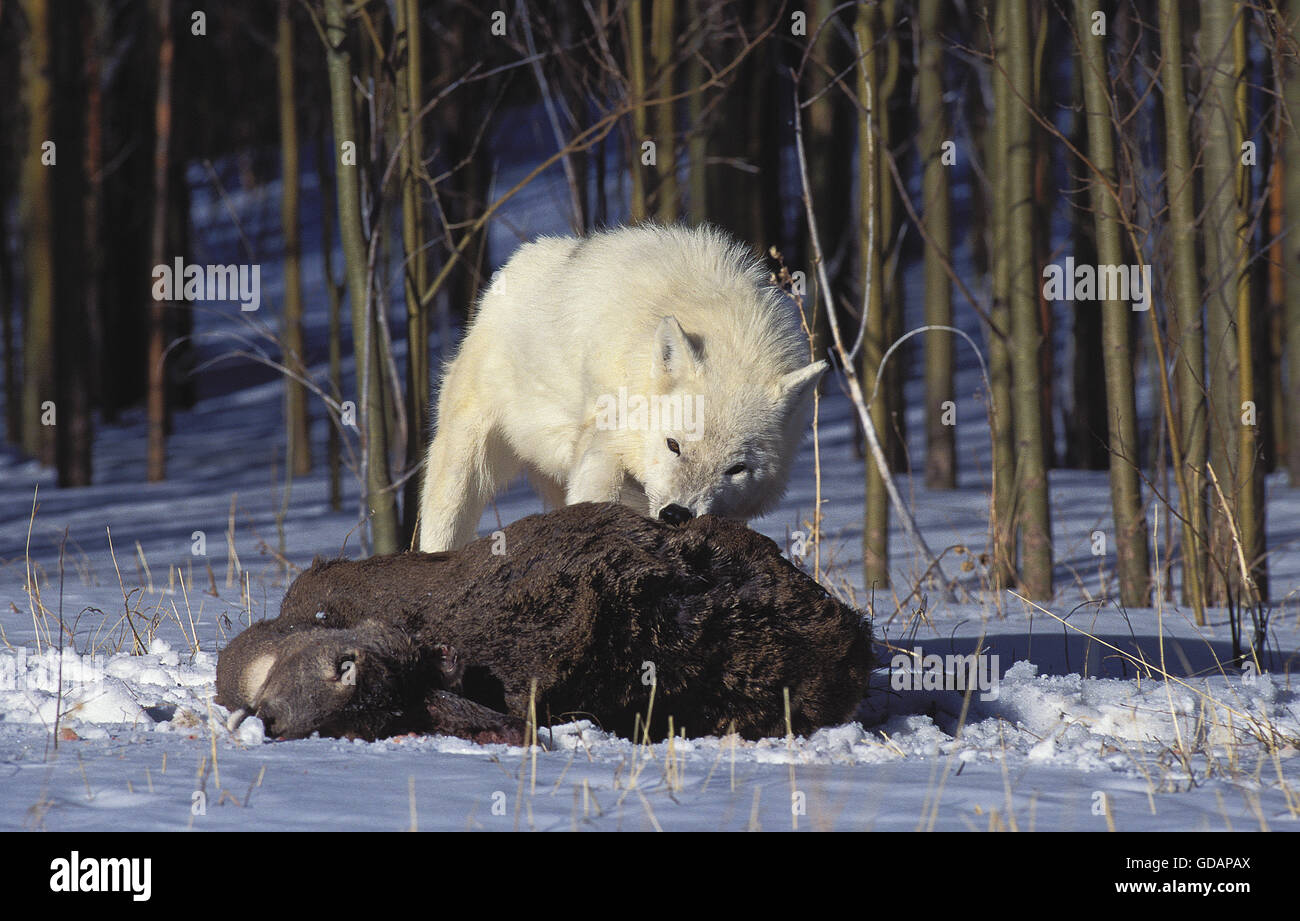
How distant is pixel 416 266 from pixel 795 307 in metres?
2.37

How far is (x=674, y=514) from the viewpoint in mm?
4160

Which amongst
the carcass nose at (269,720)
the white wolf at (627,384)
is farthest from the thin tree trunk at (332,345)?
the carcass nose at (269,720)

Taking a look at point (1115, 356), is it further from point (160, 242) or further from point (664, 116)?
point (160, 242)

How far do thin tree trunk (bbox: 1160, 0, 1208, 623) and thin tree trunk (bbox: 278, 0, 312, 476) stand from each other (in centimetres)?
915

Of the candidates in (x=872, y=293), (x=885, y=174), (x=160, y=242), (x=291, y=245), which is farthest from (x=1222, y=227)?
(x=160, y=242)

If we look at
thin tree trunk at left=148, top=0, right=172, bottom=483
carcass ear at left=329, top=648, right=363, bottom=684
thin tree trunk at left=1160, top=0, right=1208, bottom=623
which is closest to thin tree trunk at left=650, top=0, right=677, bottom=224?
thin tree trunk at left=1160, top=0, right=1208, bottom=623

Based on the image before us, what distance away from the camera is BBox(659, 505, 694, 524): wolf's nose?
4.14m

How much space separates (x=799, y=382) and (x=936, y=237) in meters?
6.89

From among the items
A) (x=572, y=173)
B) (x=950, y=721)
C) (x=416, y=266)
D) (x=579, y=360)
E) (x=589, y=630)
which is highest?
(x=572, y=173)

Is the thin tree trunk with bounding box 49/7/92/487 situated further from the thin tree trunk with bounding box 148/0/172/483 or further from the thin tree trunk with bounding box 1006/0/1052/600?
the thin tree trunk with bounding box 1006/0/1052/600

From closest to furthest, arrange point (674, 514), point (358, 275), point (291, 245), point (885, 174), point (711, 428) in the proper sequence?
point (674, 514), point (711, 428), point (358, 275), point (885, 174), point (291, 245)

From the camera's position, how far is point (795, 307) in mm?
5297
